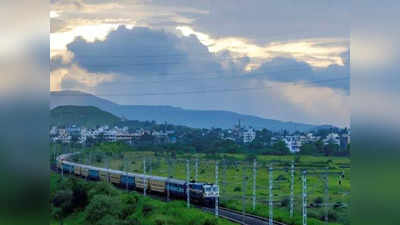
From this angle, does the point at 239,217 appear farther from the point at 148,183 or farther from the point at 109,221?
the point at 148,183

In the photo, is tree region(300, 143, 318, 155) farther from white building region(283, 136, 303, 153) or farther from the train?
the train

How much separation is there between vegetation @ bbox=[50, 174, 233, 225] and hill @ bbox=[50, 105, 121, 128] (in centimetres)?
135

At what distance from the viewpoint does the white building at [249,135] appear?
35.0ft

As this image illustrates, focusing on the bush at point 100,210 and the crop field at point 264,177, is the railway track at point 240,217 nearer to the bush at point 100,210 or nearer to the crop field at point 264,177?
the crop field at point 264,177

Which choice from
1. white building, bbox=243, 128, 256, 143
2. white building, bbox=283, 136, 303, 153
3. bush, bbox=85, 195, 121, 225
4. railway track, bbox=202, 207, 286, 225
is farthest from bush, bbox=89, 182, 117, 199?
white building, bbox=283, 136, 303, 153

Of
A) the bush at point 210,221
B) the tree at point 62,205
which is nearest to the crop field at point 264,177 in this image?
the bush at point 210,221

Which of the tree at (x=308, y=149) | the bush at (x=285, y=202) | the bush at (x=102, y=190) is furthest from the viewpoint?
the tree at (x=308, y=149)

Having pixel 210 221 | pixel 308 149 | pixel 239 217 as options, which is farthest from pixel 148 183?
pixel 210 221

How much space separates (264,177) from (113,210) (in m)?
2.78

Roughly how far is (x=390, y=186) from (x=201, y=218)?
5.56 metres

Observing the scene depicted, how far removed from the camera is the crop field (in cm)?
796

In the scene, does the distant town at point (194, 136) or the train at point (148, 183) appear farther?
the distant town at point (194, 136)

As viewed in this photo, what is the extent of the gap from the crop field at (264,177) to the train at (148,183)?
247 millimetres

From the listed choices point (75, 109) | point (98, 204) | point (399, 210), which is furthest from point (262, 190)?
point (399, 210)
